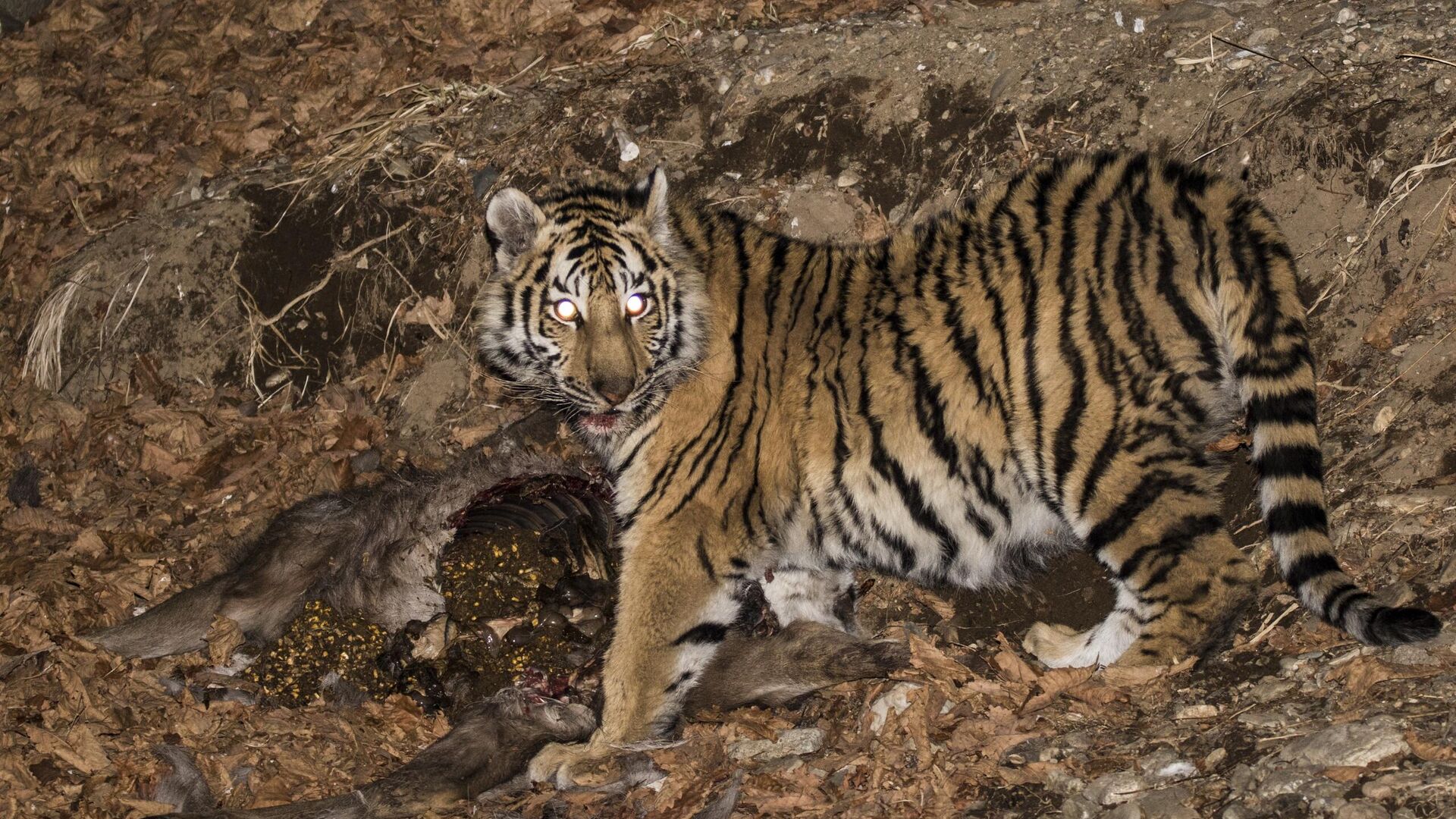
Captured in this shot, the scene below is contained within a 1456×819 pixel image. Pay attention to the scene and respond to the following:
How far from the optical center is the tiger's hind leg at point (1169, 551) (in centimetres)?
402

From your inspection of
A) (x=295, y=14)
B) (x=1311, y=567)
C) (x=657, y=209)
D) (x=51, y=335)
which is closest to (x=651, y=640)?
(x=657, y=209)

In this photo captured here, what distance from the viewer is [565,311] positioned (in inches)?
175

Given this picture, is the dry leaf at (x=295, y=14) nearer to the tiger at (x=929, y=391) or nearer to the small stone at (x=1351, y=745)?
the tiger at (x=929, y=391)

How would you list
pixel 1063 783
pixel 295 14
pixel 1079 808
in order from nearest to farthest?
pixel 1079 808
pixel 1063 783
pixel 295 14

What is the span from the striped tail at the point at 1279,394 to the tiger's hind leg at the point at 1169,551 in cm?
18

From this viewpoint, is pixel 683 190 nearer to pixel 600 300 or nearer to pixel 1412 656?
pixel 600 300

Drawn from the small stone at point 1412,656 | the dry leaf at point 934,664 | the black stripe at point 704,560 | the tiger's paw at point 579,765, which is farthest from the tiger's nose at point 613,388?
the small stone at point 1412,656

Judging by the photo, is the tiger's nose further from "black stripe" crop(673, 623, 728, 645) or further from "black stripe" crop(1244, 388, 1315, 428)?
"black stripe" crop(1244, 388, 1315, 428)

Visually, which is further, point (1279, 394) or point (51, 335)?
point (51, 335)

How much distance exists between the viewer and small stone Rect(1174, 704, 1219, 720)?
3716 mm

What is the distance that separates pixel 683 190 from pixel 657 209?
1.73 m

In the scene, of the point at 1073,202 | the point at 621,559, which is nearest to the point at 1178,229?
the point at 1073,202

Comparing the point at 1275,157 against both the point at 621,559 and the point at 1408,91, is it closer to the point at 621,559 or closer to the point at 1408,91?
the point at 1408,91

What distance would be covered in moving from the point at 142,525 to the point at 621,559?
9.72ft
